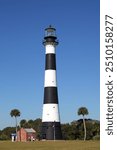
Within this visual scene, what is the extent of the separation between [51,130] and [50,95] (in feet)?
18.5

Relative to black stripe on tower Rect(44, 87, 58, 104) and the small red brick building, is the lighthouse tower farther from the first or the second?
the small red brick building

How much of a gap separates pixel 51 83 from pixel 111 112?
2108 inches

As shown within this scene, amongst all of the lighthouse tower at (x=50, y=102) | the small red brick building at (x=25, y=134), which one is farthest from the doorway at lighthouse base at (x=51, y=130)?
the small red brick building at (x=25, y=134)

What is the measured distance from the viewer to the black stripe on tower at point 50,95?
5972 centimetres

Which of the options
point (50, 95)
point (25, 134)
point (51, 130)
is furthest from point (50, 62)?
point (25, 134)

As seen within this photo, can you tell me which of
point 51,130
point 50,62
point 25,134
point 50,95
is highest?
point 50,62

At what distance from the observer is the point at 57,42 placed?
6444 centimetres

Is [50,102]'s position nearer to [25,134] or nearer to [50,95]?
[50,95]

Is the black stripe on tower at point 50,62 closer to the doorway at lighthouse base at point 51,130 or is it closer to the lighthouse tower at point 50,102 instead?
the lighthouse tower at point 50,102

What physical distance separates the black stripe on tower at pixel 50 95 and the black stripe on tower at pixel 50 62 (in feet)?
11.1

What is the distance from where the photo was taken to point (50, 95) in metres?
59.6

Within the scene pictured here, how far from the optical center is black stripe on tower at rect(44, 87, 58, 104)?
59.7 meters

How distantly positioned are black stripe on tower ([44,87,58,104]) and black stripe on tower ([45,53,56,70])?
3389mm

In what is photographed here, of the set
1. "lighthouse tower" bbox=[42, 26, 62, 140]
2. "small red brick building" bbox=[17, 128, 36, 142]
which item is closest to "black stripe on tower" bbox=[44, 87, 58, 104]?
"lighthouse tower" bbox=[42, 26, 62, 140]
